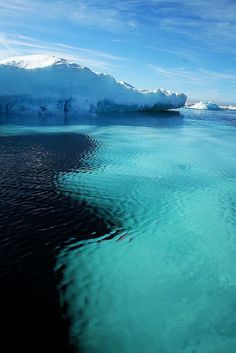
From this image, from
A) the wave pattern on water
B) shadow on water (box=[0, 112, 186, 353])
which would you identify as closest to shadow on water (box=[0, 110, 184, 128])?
shadow on water (box=[0, 112, 186, 353])

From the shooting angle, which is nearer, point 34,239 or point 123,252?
point 123,252

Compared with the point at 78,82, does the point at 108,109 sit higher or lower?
lower

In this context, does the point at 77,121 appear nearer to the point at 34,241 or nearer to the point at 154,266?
the point at 34,241

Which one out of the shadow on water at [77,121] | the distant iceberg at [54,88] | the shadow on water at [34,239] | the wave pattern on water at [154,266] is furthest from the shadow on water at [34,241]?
the distant iceberg at [54,88]

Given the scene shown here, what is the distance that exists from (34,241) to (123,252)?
8.48 ft

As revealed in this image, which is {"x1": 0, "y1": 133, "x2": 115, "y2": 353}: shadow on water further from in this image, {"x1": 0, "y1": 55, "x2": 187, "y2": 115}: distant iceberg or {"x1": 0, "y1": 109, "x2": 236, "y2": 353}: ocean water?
{"x1": 0, "y1": 55, "x2": 187, "y2": 115}: distant iceberg

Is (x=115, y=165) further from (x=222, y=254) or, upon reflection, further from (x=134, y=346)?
(x=134, y=346)

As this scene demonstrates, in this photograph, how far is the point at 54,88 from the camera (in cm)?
3944

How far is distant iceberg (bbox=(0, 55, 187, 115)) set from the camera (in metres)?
36.6

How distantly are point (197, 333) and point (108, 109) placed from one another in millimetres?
45185

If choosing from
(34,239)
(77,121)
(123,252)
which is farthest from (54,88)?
(123,252)

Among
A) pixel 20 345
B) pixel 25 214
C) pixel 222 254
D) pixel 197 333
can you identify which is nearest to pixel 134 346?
pixel 197 333

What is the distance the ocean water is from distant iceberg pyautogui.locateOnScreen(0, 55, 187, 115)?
20.4m

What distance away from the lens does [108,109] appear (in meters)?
49.5
